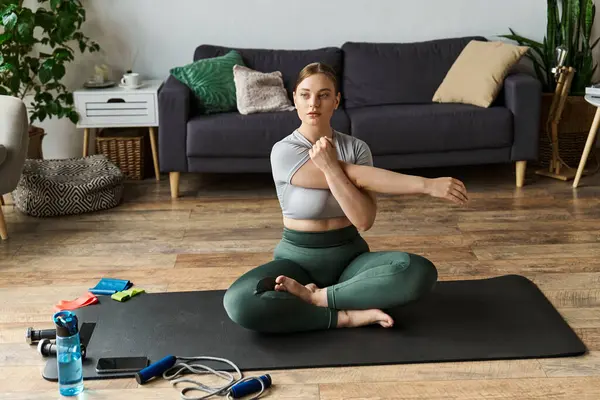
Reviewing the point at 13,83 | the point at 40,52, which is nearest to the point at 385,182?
the point at 13,83

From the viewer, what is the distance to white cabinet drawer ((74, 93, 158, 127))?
15.9ft

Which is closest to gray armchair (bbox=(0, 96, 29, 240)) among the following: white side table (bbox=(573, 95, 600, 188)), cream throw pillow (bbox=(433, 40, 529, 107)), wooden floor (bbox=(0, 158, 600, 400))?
wooden floor (bbox=(0, 158, 600, 400))

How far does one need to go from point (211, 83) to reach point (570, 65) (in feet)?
6.80

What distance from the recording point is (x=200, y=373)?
8.74ft

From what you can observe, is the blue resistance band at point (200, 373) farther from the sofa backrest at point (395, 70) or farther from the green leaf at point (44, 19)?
Answer: the green leaf at point (44, 19)

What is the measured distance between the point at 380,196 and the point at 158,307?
178 centimetres

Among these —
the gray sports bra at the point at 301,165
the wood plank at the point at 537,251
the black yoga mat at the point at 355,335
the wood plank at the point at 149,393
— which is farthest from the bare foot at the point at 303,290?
the wood plank at the point at 537,251

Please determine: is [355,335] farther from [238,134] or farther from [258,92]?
[258,92]

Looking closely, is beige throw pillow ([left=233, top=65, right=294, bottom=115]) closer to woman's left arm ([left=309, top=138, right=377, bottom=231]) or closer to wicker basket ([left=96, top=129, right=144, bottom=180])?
wicker basket ([left=96, top=129, right=144, bottom=180])

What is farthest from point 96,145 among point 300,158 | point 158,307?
point 300,158

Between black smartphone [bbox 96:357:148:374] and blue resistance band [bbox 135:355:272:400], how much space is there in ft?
0.17

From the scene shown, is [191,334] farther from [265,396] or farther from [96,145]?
[96,145]

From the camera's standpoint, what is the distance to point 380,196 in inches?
181

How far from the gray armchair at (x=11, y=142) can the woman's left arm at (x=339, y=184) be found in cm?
177
